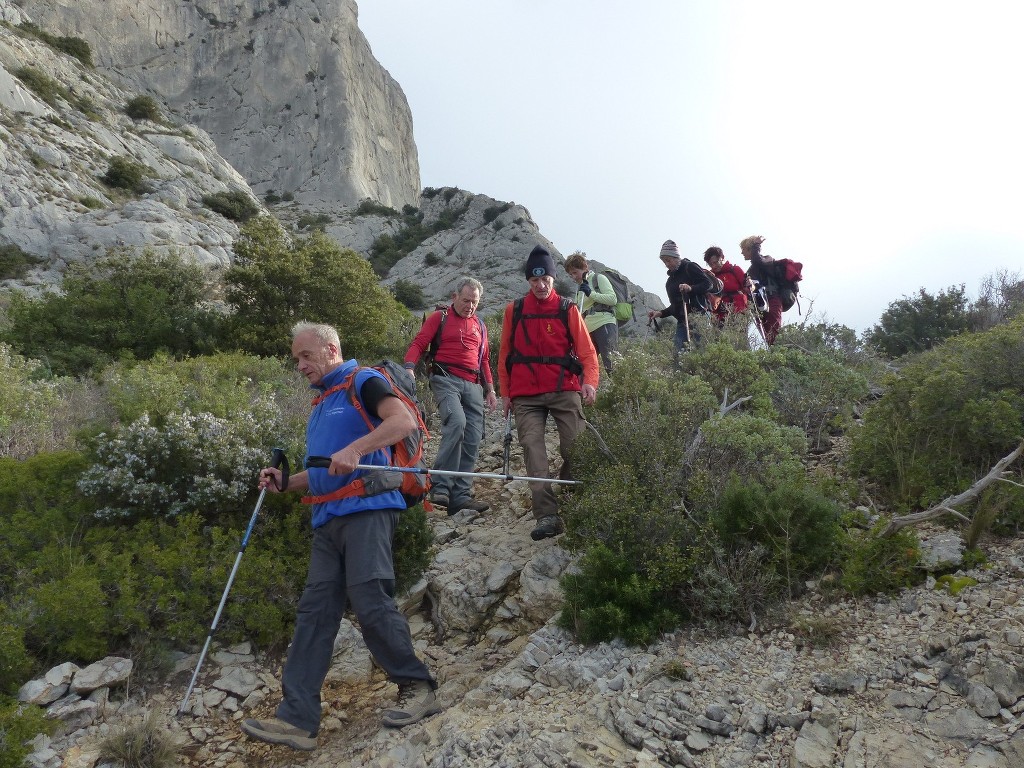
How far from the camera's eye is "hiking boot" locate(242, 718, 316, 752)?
2.91 metres

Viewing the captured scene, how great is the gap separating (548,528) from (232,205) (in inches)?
1031

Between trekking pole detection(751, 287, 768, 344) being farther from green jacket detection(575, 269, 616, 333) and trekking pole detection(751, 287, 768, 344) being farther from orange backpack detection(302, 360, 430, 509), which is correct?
orange backpack detection(302, 360, 430, 509)

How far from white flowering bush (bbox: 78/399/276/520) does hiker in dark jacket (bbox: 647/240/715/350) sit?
5.20 meters

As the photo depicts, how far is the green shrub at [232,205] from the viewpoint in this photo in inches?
1018

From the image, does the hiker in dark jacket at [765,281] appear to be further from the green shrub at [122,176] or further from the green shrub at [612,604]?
the green shrub at [122,176]

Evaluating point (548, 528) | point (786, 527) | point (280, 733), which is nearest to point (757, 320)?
point (548, 528)

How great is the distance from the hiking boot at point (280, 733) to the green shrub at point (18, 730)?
1.02m

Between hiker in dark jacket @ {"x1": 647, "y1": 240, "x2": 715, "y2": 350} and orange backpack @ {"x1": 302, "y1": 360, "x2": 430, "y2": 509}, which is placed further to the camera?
hiker in dark jacket @ {"x1": 647, "y1": 240, "x2": 715, "y2": 350}

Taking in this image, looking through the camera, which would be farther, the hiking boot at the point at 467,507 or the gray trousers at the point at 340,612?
the hiking boot at the point at 467,507

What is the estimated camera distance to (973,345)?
4.78 m

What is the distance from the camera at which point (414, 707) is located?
123 inches

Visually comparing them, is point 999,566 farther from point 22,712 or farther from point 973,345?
point 22,712

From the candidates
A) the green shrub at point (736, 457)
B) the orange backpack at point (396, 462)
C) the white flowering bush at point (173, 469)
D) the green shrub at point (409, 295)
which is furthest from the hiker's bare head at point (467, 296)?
the green shrub at point (409, 295)

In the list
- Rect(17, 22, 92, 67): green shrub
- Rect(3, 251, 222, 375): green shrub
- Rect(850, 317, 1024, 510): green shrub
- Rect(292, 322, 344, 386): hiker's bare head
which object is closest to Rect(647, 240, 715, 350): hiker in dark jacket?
Rect(850, 317, 1024, 510): green shrub
